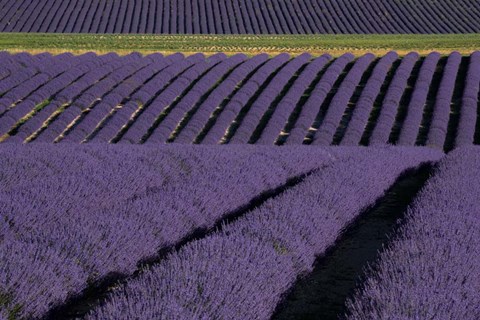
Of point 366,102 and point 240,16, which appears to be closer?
point 366,102

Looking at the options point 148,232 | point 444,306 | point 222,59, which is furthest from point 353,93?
point 444,306

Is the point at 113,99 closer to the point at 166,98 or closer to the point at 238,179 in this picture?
the point at 166,98

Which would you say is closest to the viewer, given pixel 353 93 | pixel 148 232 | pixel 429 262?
pixel 429 262

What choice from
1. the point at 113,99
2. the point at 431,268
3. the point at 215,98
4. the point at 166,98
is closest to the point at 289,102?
the point at 215,98

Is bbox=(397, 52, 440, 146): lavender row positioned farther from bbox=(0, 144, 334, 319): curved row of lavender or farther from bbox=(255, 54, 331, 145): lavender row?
bbox=(0, 144, 334, 319): curved row of lavender

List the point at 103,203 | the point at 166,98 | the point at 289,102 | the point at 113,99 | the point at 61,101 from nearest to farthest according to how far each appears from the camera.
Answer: the point at 103,203 < the point at 61,101 < the point at 113,99 < the point at 289,102 < the point at 166,98

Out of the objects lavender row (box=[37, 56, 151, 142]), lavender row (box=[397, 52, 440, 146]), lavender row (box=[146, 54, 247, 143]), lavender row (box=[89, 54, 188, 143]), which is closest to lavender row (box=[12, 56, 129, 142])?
lavender row (box=[37, 56, 151, 142])

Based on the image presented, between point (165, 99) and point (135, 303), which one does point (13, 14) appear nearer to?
point (165, 99)
